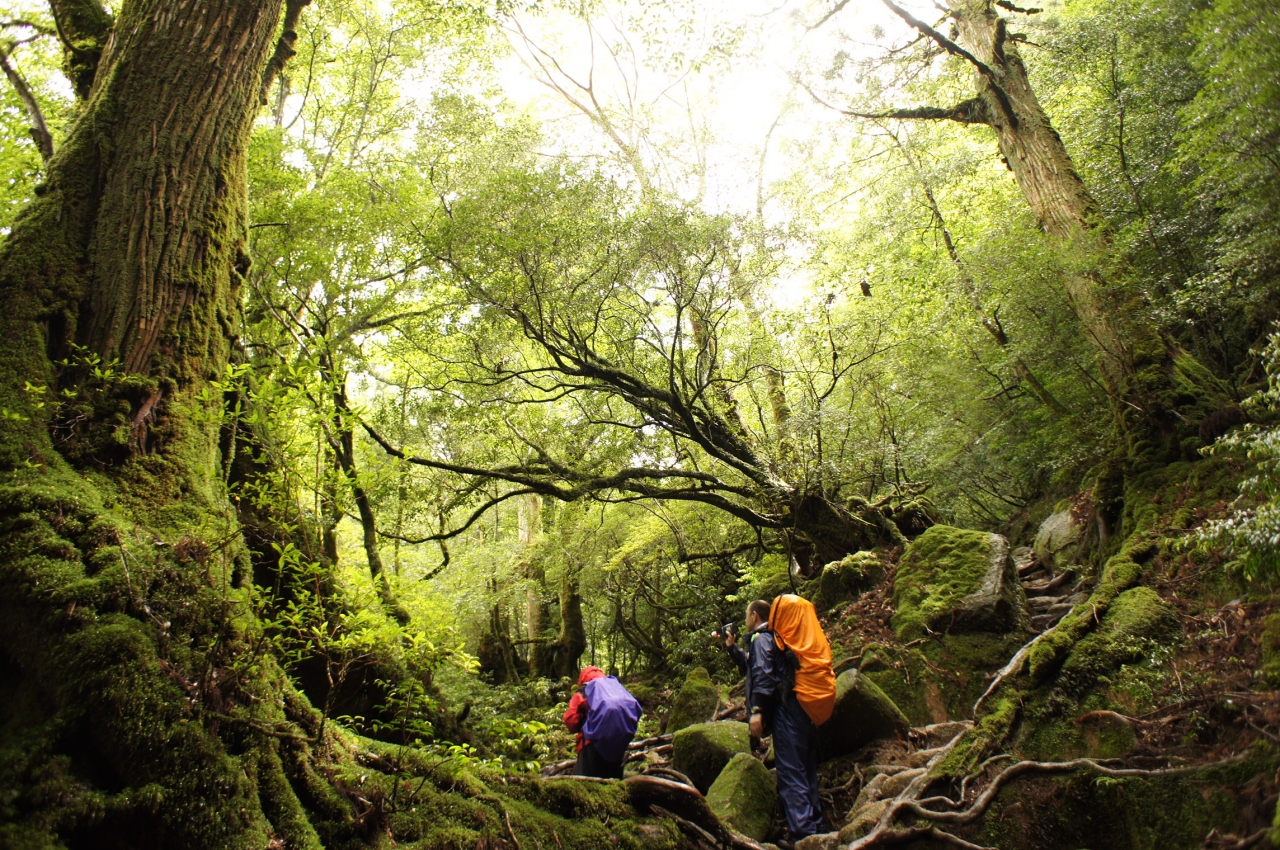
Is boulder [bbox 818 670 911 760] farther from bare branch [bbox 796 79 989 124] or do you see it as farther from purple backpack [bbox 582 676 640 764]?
bare branch [bbox 796 79 989 124]

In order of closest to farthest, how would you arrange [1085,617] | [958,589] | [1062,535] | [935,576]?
[1085,617] → [958,589] → [935,576] → [1062,535]

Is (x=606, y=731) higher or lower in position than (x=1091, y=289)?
lower

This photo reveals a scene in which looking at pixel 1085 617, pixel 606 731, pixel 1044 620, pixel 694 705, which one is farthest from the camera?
pixel 694 705

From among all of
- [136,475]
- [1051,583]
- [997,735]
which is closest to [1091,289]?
[1051,583]

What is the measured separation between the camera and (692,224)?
9.42 meters

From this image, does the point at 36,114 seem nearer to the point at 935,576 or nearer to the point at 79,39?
the point at 79,39

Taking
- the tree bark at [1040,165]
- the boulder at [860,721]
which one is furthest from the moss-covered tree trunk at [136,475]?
the tree bark at [1040,165]

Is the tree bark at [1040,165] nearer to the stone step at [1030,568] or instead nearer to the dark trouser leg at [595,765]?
the stone step at [1030,568]

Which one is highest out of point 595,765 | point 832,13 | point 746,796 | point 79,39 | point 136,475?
point 832,13

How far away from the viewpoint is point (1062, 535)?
8750 millimetres

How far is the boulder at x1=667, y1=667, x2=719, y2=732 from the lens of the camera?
8.19 metres

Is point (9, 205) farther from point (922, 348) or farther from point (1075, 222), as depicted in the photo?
point (922, 348)

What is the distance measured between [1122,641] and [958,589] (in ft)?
9.03

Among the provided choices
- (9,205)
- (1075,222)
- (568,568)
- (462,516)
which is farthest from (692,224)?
(462,516)
